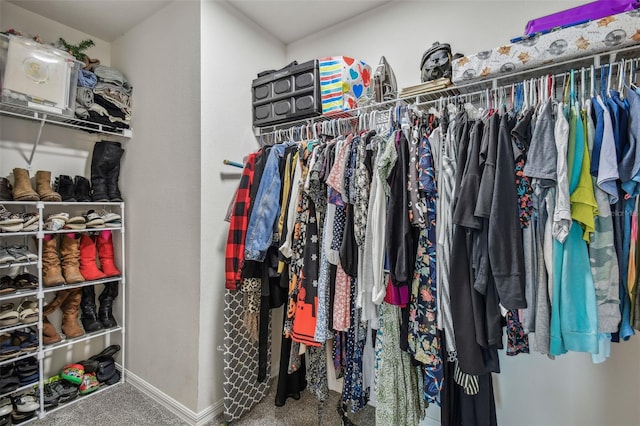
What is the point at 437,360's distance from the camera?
3.69 ft

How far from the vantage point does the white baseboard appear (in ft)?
5.82

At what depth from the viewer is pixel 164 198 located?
1.98 metres

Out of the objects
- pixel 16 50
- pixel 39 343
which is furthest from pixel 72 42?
pixel 39 343

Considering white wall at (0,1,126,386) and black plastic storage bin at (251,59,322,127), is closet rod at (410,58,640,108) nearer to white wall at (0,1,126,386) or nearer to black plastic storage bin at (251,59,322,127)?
black plastic storage bin at (251,59,322,127)

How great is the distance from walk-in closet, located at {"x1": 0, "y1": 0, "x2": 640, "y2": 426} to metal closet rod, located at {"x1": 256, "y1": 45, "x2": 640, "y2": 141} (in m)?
0.01

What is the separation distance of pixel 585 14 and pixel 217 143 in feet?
5.83

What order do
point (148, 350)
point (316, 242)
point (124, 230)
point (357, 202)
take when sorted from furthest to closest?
point (124, 230)
point (148, 350)
point (316, 242)
point (357, 202)

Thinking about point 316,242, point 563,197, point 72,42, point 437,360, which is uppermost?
point 72,42

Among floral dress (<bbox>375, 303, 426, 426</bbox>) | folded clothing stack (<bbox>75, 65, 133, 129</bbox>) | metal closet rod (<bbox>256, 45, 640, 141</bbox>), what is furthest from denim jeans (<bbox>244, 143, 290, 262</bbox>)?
folded clothing stack (<bbox>75, 65, 133, 129</bbox>)

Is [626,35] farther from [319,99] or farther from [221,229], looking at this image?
[221,229]

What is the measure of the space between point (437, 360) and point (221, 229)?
1355 millimetres

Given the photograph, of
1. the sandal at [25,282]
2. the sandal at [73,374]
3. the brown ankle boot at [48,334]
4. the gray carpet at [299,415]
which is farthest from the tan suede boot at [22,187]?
the gray carpet at [299,415]

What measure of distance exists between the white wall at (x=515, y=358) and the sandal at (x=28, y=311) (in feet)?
7.64

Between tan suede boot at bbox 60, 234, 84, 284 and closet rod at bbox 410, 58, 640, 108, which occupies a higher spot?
closet rod at bbox 410, 58, 640, 108
